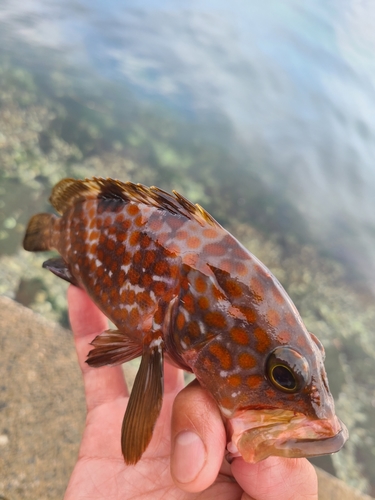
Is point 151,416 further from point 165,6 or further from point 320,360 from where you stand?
point 165,6

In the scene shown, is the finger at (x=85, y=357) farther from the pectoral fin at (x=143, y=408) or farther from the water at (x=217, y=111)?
the water at (x=217, y=111)

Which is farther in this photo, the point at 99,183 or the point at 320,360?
the point at 99,183

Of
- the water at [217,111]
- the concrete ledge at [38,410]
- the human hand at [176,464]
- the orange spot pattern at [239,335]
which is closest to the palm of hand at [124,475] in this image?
the human hand at [176,464]

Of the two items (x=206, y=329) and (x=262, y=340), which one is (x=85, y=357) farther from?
(x=262, y=340)

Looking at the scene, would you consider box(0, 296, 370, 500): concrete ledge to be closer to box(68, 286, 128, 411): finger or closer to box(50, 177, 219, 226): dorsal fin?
box(68, 286, 128, 411): finger

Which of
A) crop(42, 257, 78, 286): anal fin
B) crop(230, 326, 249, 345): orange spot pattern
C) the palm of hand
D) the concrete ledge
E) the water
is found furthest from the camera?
the water

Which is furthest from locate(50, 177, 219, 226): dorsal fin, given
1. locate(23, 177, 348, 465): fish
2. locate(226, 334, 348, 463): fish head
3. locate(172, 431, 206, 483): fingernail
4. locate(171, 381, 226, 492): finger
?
locate(172, 431, 206, 483): fingernail

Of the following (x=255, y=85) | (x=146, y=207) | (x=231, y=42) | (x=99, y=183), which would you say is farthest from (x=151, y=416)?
(x=231, y=42)
